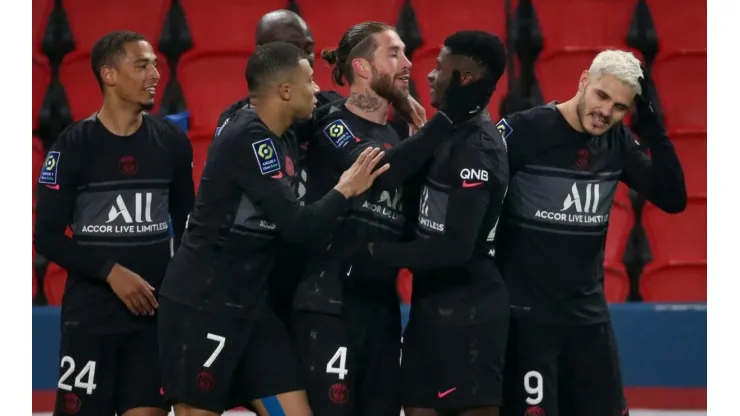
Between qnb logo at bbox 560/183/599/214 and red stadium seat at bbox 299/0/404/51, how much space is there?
9.27 ft

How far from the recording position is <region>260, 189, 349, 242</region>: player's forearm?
129 inches

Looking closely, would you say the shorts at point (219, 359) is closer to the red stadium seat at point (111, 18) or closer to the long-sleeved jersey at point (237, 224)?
the long-sleeved jersey at point (237, 224)

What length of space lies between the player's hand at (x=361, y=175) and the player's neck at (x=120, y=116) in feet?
2.73

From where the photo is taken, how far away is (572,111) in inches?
145

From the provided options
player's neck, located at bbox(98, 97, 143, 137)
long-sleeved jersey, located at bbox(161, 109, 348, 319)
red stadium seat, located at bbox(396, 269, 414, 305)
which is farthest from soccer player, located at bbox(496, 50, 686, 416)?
red stadium seat, located at bbox(396, 269, 414, 305)

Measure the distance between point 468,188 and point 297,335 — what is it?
67 centimetres

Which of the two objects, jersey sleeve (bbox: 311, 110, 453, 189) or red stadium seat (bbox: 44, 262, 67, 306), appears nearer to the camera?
jersey sleeve (bbox: 311, 110, 453, 189)

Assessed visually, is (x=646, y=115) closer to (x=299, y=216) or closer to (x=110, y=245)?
(x=299, y=216)

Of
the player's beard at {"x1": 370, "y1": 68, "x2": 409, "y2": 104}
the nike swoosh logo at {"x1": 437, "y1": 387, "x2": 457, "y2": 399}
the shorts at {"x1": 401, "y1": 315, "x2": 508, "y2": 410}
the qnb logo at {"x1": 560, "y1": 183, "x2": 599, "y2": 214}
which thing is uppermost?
the player's beard at {"x1": 370, "y1": 68, "x2": 409, "y2": 104}

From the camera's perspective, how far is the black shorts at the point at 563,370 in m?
3.56

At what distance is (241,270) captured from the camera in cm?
338

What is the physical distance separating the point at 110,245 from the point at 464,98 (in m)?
1.24

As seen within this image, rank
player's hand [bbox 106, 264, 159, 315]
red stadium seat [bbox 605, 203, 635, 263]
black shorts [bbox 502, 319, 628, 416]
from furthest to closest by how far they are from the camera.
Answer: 1. red stadium seat [bbox 605, 203, 635, 263]
2. player's hand [bbox 106, 264, 159, 315]
3. black shorts [bbox 502, 319, 628, 416]

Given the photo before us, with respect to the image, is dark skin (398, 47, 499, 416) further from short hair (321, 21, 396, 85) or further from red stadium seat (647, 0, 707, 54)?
red stadium seat (647, 0, 707, 54)
